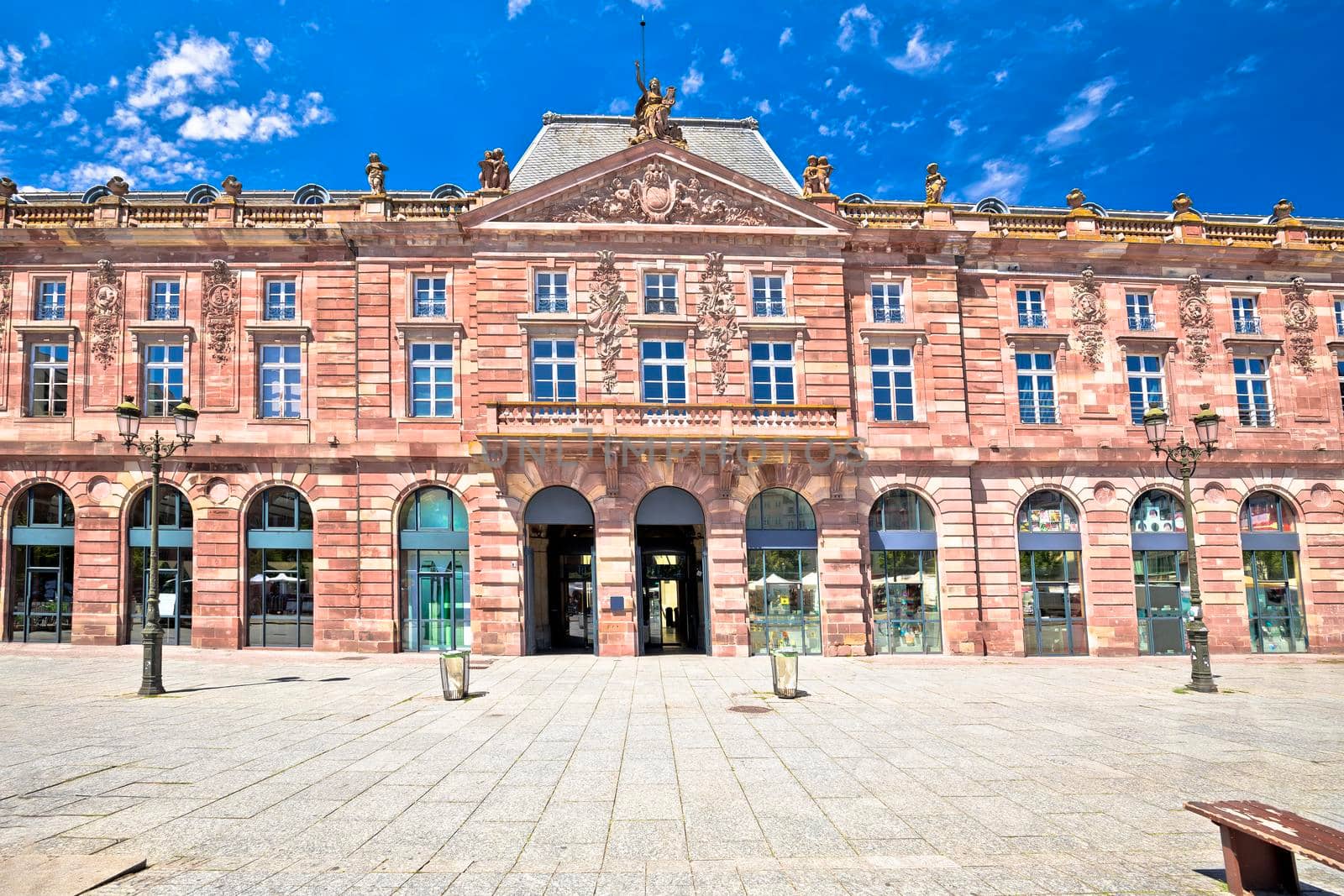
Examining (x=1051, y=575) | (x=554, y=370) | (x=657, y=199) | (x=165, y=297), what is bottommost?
(x=1051, y=575)

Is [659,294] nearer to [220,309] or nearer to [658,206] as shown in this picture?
[658,206]

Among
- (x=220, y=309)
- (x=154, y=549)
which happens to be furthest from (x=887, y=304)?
(x=154, y=549)

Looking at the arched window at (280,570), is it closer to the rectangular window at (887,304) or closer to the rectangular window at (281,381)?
the rectangular window at (281,381)

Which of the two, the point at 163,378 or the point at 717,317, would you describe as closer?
the point at 717,317

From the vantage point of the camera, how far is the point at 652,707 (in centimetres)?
1580

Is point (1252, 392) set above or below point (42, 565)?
above

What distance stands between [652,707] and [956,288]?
20.0 meters

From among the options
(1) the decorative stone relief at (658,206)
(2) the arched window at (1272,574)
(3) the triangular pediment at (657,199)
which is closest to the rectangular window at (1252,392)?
(2) the arched window at (1272,574)

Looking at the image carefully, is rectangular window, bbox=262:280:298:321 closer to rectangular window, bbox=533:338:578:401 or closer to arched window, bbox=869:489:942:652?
rectangular window, bbox=533:338:578:401

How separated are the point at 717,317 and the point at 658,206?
4257 mm

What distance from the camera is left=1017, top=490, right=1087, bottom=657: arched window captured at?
91.6 ft

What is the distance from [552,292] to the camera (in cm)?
2750

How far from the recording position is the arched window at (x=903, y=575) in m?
27.4

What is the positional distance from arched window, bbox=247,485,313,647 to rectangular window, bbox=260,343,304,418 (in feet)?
8.85
